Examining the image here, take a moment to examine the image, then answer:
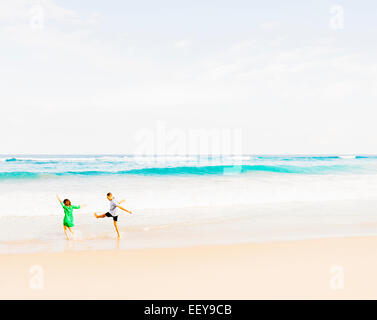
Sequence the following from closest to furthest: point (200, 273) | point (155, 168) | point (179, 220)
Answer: point (200, 273), point (179, 220), point (155, 168)

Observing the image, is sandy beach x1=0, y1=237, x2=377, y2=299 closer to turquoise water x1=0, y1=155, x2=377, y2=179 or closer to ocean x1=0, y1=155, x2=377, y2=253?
ocean x1=0, y1=155, x2=377, y2=253

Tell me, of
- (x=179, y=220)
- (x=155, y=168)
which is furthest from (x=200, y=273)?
(x=155, y=168)

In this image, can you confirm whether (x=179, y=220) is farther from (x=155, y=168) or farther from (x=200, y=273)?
(x=155, y=168)

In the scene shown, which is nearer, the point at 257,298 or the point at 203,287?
the point at 257,298

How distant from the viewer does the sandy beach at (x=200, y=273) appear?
4.69 m

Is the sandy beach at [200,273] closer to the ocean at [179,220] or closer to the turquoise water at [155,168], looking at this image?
the ocean at [179,220]

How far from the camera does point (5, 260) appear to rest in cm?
622

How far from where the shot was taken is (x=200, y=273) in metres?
5.43

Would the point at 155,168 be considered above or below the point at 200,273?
above

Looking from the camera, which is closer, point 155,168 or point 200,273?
point 200,273
